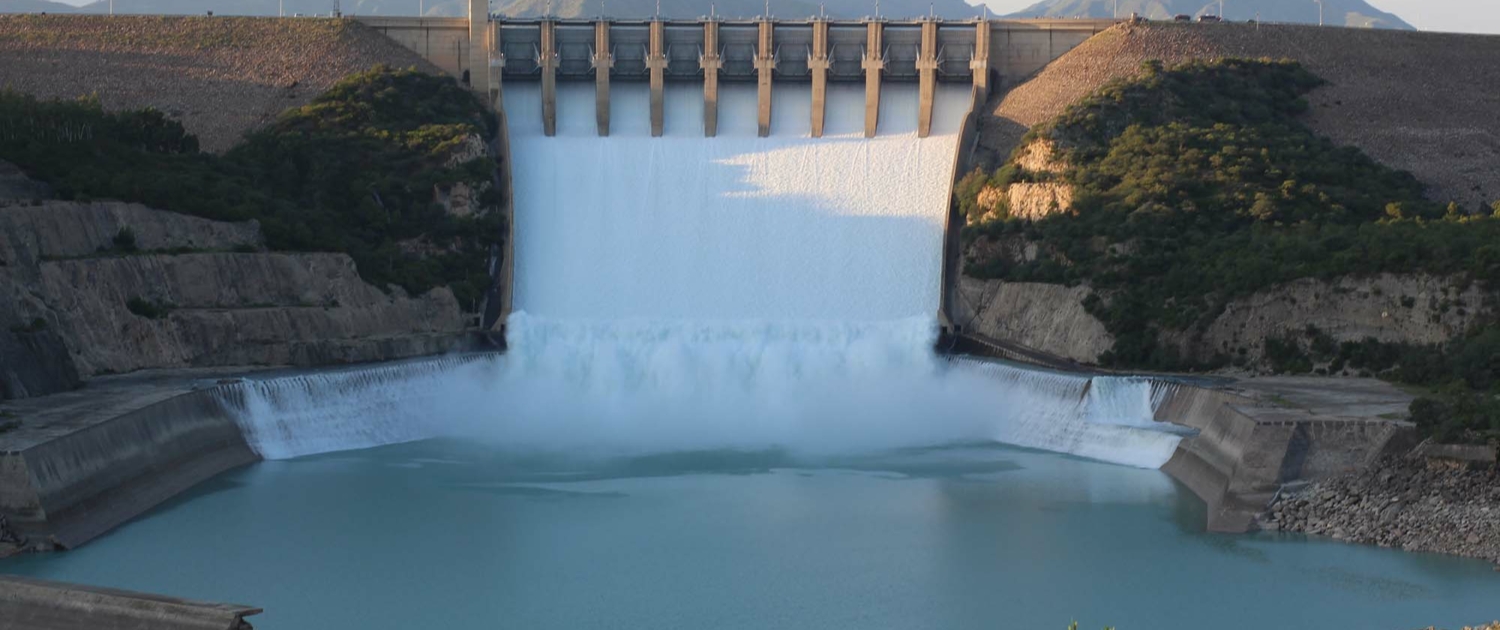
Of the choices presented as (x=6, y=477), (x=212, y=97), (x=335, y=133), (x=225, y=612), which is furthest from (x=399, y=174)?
(x=225, y=612)

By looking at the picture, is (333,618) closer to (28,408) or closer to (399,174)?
(28,408)

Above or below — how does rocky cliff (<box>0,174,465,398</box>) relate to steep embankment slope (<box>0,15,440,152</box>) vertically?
below

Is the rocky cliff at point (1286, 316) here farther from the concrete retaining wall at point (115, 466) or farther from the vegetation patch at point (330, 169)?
the concrete retaining wall at point (115, 466)

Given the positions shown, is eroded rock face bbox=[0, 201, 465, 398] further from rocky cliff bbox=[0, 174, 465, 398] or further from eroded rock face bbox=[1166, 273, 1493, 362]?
eroded rock face bbox=[1166, 273, 1493, 362]

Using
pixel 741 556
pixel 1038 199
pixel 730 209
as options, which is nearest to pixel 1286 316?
pixel 1038 199

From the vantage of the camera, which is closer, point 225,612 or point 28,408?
point 225,612

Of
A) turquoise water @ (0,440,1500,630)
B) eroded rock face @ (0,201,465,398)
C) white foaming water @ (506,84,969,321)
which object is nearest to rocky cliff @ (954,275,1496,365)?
white foaming water @ (506,84,969,321)

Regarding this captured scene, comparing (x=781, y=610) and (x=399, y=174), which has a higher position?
(x=399, y=174)
